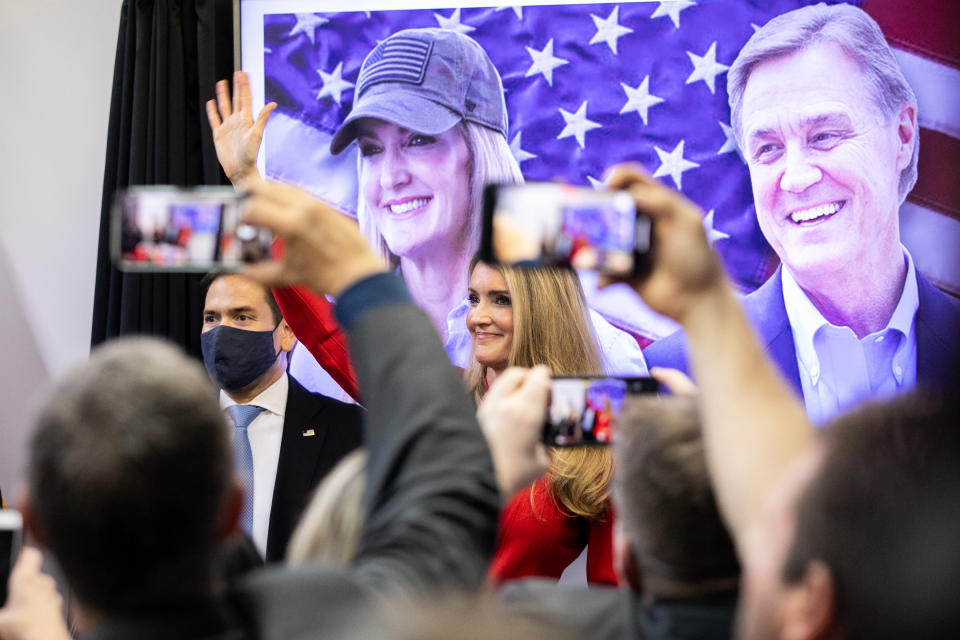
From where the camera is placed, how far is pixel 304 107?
3.19 metres

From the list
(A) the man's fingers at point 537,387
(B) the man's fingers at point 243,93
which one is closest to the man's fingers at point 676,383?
(A) the man's fingers at point 537,387

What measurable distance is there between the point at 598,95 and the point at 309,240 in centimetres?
236

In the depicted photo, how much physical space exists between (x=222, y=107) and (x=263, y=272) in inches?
53.0

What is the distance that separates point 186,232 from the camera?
108 centimetres

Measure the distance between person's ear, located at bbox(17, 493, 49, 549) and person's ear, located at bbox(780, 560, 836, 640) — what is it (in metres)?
0.57

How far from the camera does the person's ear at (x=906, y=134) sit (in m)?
2.95

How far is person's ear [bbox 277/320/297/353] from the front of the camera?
2934 millimetres

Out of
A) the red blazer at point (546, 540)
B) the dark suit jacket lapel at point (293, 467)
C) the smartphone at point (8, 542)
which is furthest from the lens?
the dark suit jacket lapel at point (293, 467)

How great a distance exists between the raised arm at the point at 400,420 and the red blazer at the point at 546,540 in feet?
4.50

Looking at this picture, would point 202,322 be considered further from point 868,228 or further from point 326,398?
point 868,228

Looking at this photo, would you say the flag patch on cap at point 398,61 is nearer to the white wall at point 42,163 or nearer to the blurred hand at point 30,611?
the white wall at point 42,163

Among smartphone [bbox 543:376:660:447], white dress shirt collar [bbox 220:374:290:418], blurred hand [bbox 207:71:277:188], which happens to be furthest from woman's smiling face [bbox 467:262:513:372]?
smartphone [bbox 543:376:660:447]

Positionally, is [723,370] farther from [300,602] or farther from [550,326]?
[550,326]

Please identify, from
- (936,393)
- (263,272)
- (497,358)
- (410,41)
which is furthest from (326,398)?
(936,393)
